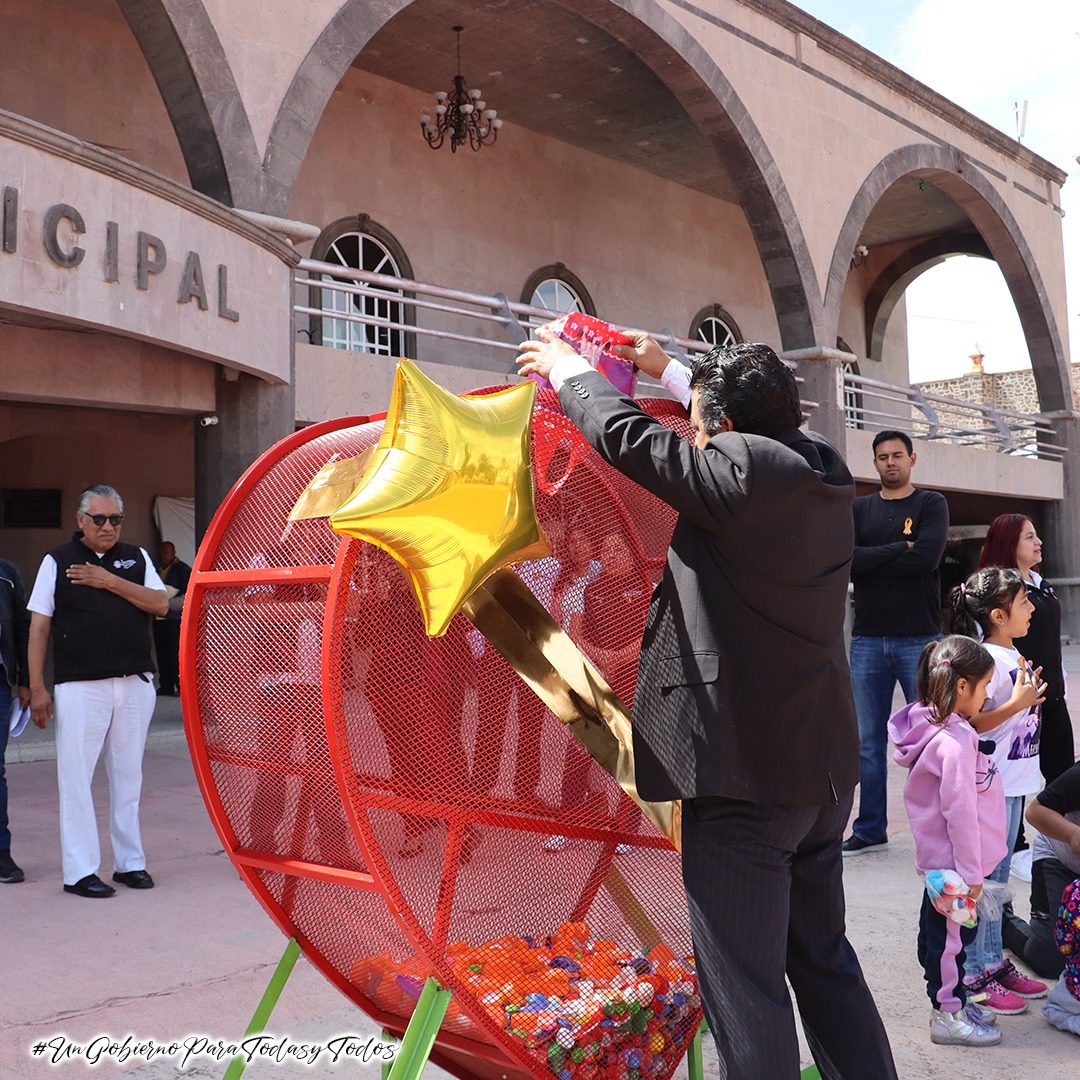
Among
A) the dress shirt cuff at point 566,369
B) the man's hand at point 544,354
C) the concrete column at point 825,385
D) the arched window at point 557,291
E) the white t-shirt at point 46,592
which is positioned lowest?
the white t-shirt at point 46,592

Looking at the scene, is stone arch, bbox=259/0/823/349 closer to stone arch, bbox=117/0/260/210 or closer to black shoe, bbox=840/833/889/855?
stone arch, bbox=117/0/260/210

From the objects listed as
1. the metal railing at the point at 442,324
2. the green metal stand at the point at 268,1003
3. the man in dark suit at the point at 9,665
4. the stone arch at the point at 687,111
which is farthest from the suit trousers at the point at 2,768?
the metal railing at the point at 442,324

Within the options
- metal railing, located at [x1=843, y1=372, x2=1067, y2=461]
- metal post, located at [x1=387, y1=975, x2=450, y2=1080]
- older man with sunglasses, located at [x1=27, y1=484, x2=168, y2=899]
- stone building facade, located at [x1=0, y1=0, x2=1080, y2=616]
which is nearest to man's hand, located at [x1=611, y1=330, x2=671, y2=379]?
metal post, located at [x1=387, y1=975, x2=450, y2=1080]

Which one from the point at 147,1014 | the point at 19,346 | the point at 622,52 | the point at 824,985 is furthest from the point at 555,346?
the point at 622,52

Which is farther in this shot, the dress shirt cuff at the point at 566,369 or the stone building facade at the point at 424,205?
the stone building facade at the point at 424,205

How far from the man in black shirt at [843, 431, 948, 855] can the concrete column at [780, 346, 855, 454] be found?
8.36 metres

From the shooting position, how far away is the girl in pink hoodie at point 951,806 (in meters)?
3.11

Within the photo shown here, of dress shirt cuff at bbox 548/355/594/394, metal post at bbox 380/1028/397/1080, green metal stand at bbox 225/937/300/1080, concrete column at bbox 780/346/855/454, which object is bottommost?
metal post at bbox 380/1028/397/1080

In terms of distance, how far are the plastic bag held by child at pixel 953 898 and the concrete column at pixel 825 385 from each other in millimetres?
10635

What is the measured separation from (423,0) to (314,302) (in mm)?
3108

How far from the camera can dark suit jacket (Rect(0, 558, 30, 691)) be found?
5.02 meters

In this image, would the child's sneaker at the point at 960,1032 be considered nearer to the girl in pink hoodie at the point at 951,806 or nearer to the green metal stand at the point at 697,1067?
the girl in pink hoodie at the point at 951,806

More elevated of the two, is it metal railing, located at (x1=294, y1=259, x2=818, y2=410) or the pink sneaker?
metal railing, located at (x1=294, y1=259, x2=818, y2=410)

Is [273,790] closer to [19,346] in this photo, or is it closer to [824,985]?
[824,985]
